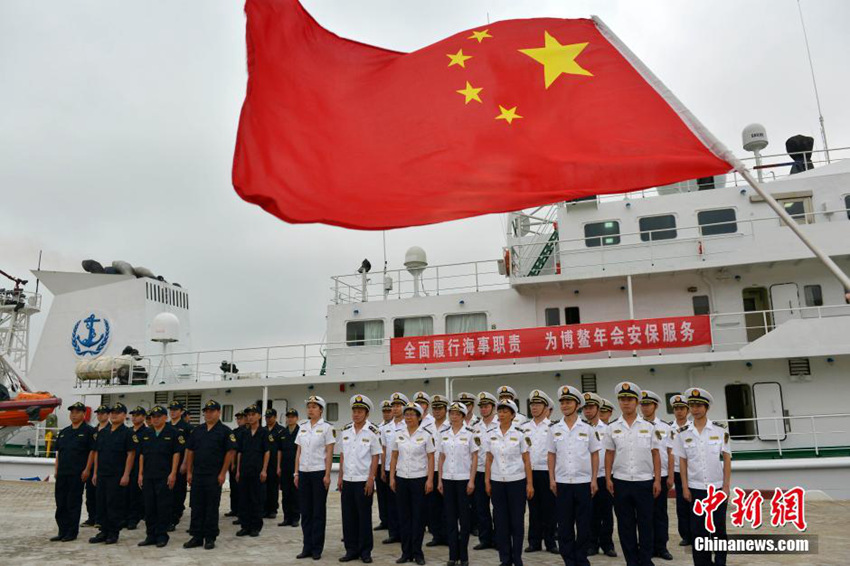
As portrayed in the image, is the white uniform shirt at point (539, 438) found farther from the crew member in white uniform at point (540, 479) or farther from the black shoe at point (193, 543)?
the black shoe at point (193, 543)

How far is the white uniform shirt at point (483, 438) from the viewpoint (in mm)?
6626

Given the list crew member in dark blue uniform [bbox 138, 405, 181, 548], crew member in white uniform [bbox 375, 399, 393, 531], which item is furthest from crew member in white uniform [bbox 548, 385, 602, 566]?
crew member in dark blue uniform [bbox 138, 405, 181, 548]

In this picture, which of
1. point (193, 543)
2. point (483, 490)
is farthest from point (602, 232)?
point (193, 543)

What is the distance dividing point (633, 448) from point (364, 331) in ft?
37.0

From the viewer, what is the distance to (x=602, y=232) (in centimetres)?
1543

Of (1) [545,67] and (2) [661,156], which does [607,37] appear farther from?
(2) [661,156]

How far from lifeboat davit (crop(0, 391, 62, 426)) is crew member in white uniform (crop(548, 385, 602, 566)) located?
17359 millimetres

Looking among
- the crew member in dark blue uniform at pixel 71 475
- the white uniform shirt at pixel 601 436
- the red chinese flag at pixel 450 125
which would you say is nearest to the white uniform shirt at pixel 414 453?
the white uniform shirt at pixel 601 436

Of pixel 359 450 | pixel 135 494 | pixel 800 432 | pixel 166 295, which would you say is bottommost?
pixel 135 494

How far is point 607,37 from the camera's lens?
18.4 feet

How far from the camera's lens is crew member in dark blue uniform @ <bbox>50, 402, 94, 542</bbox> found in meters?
8.30

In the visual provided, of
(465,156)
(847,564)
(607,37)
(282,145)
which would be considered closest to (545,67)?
(607,37)

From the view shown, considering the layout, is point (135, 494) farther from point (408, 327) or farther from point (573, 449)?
point (408, 327)

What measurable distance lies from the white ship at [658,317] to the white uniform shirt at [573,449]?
6673mm
